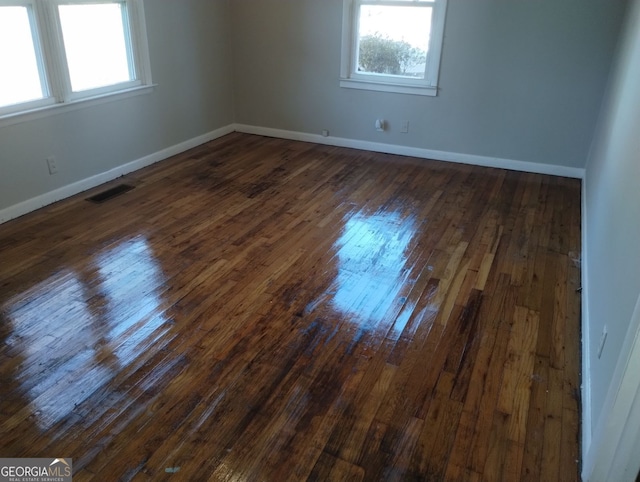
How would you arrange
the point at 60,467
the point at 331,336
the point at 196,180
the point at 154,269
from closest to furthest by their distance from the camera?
the point at 60,467
the point at 331,336
the point at 154,269
the point at 196,180

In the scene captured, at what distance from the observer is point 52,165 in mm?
3896

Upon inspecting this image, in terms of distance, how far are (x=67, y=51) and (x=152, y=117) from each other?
40.0 inches

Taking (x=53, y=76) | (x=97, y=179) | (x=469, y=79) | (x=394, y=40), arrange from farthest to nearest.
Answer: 1. (x=394, y=40)
2. (x=469, y=79)
3. (x=97, y=179)
4. (x=53, y=76)

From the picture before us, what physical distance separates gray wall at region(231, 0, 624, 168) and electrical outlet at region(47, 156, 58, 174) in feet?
8.02

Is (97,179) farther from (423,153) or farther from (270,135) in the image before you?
(423,153)

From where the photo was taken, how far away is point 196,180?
14.9 feet

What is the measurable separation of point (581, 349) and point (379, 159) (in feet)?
10.3

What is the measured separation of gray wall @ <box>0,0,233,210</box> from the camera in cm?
371

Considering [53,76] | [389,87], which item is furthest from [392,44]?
[53,76]

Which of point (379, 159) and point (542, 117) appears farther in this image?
point (379, 159)

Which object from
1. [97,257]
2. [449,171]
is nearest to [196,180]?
[97,257]

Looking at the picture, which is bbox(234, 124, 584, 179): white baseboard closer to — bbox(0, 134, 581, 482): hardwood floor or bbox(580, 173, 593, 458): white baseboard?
bbox(0, 134, 581, 482): hardwood floor

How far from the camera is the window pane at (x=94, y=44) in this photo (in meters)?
3.88

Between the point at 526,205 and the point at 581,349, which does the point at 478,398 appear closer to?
the point at 581,349
